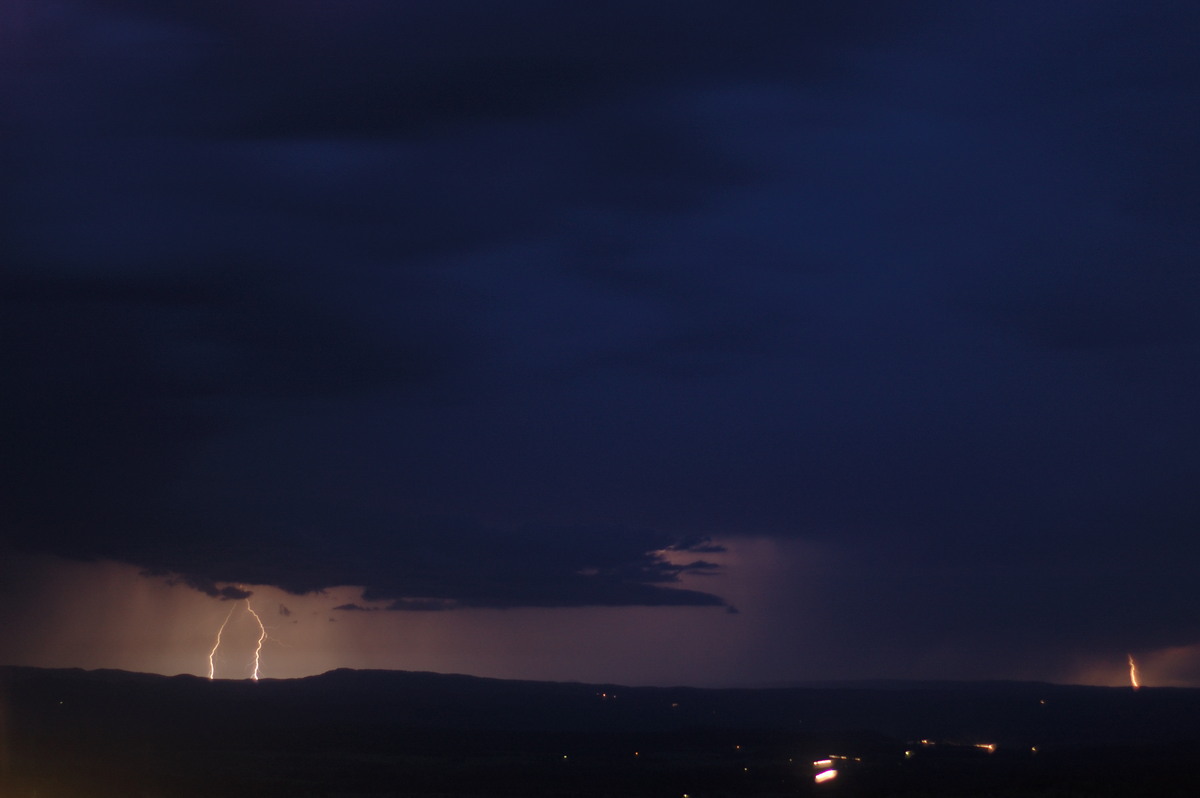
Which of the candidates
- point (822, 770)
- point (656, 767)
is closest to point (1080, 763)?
point (822, 770)

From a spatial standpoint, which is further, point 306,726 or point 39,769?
point 306,726

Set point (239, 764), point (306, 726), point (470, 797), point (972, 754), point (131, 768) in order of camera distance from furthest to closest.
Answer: point (306, 726) < point (972, 754) < point (239, 764) < point (131, 768) < point (470, 797)

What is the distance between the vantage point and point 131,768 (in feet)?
350

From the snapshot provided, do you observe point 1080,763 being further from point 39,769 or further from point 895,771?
point 39,769

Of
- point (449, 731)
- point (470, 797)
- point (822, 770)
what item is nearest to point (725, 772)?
point (822, 770)

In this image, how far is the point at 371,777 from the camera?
109 m

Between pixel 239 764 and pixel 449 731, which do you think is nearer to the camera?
pixel 239 764

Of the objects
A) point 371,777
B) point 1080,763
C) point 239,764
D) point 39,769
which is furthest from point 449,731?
point 1080,763

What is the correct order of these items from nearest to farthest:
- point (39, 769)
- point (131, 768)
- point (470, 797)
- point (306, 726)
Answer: point (470, 797) → point (39, 769) → point (131, 768) → point (306, 726)

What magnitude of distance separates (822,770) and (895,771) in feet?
26.0

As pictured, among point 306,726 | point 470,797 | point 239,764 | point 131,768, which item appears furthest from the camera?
point 306,726

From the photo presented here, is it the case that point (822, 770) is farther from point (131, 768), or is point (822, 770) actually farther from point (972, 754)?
point (131, 768)

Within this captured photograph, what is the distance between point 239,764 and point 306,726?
53.7 m

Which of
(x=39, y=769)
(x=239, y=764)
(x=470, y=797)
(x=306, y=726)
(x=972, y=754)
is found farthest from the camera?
(x=306, y=726)
